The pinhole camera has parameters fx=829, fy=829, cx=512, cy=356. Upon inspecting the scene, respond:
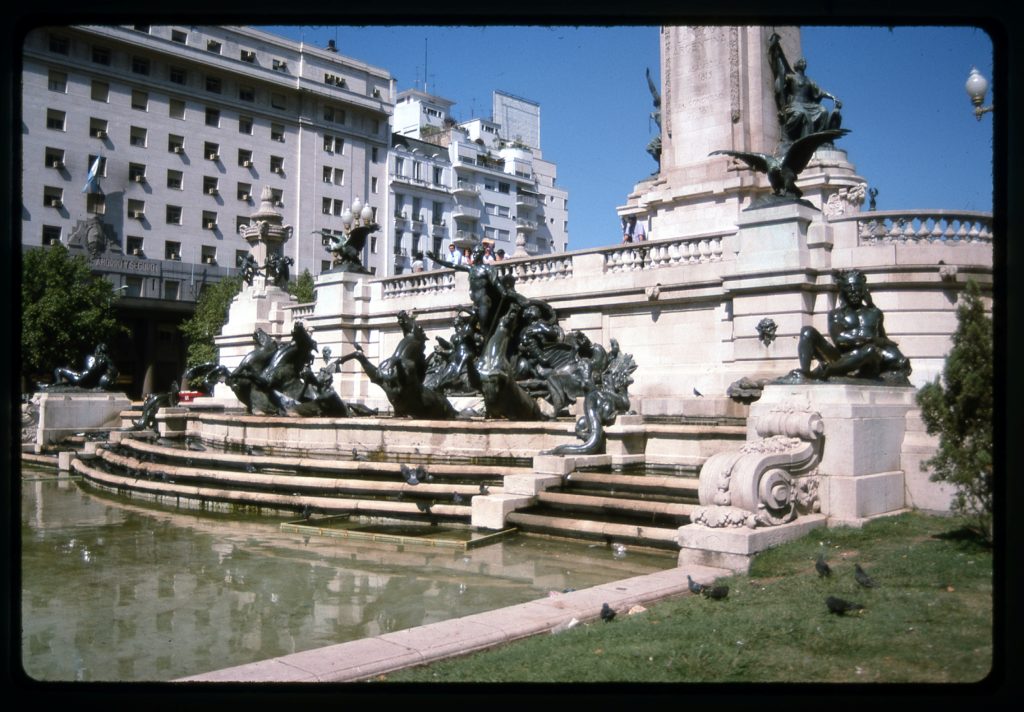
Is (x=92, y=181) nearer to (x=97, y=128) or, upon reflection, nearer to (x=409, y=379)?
(x=97, y=128)

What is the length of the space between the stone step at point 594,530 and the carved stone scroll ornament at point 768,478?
0.63m

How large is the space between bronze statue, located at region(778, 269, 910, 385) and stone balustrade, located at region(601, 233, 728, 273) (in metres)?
8.35

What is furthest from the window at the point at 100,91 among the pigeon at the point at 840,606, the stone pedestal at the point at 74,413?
the pigeon at the point at 840,606

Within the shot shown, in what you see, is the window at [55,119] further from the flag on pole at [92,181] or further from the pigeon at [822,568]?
the pigeon at [822,568]

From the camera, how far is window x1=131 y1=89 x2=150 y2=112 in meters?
44.1

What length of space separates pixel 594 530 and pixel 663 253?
12.0 meters

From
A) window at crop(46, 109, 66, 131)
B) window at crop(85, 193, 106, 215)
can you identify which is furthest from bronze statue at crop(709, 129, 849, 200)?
window at crop(85, 193, 106, 215)

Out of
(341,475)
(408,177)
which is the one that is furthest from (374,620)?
(408,177)

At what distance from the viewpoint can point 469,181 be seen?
73.5 metres

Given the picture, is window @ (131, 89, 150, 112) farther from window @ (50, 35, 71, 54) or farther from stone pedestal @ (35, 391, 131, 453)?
window @ (50, 35, 71, 54)

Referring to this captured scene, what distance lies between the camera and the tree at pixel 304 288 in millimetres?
48737
